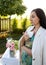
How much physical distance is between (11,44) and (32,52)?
684 mm

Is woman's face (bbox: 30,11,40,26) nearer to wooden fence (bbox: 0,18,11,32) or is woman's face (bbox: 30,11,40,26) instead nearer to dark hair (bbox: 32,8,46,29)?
dark hair (bbox: 32,8,46,29)

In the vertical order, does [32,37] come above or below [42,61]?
above

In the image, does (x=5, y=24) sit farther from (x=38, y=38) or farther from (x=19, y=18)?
(x=38, y=38)

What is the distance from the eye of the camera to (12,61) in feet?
9.57

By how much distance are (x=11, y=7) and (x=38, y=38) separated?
8247 millimetres

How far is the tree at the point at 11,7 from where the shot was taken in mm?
10086

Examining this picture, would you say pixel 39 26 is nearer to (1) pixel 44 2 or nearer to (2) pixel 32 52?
(2) pixel 32 52

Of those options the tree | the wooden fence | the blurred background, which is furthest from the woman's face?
the wooden fence

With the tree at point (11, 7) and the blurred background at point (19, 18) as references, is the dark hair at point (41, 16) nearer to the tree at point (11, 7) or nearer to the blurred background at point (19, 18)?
the tree at point (11, 7)

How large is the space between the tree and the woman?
25.3ft

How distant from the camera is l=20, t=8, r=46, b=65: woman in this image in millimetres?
2317

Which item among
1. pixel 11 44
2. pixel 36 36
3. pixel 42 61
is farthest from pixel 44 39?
pixel 11 44

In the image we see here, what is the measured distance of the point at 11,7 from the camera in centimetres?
1045

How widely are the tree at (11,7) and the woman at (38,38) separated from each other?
771cm
